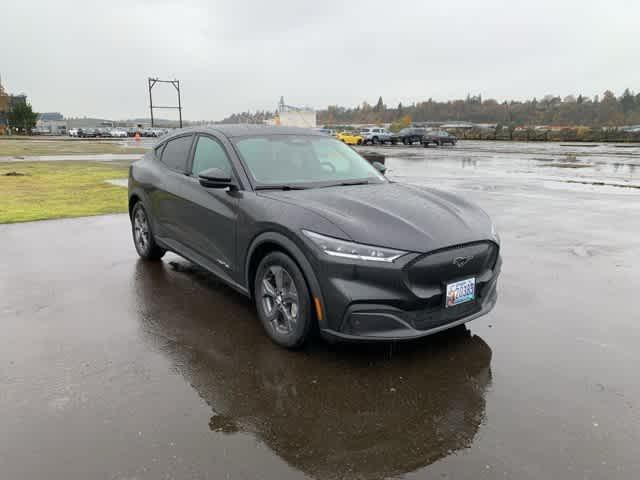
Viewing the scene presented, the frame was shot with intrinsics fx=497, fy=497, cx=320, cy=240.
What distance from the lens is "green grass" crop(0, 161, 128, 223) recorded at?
9.29 meters

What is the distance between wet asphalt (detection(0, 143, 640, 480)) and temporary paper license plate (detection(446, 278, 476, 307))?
498mm

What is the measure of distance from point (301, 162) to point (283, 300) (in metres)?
1.54

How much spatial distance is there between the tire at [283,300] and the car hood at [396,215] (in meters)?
0.49

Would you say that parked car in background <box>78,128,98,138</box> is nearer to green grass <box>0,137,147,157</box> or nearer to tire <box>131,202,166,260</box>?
green grass <box>0,137,147,157</box>

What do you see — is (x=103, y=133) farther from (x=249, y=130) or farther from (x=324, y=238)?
(x=324, y=238)

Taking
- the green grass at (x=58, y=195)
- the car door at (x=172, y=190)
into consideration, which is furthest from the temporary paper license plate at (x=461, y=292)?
the green grass at (x=58, y=195)

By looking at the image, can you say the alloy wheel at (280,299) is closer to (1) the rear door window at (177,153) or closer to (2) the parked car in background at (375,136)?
(1) the rear door window at (177,153)

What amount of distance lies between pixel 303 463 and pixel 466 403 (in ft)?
3.91

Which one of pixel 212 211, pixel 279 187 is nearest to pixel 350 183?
pixel 279 187

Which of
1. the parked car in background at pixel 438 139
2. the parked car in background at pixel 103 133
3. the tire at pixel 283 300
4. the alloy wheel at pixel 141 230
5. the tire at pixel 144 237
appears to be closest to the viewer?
the tire at pixel 283 300

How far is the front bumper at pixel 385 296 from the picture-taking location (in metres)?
3.32

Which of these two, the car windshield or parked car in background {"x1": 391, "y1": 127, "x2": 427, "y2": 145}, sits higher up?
parked car in background {"x1": 391, "y1": 127, "x2": 427, "y2": 145}

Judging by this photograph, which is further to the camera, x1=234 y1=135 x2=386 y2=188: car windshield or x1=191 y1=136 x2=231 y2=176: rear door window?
x1=191 y1=136 x2=231 y2=176: rear door window

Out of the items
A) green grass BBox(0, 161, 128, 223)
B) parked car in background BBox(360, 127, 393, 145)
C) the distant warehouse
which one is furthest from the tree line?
green grass BBox(0, 161, 128, 223)
